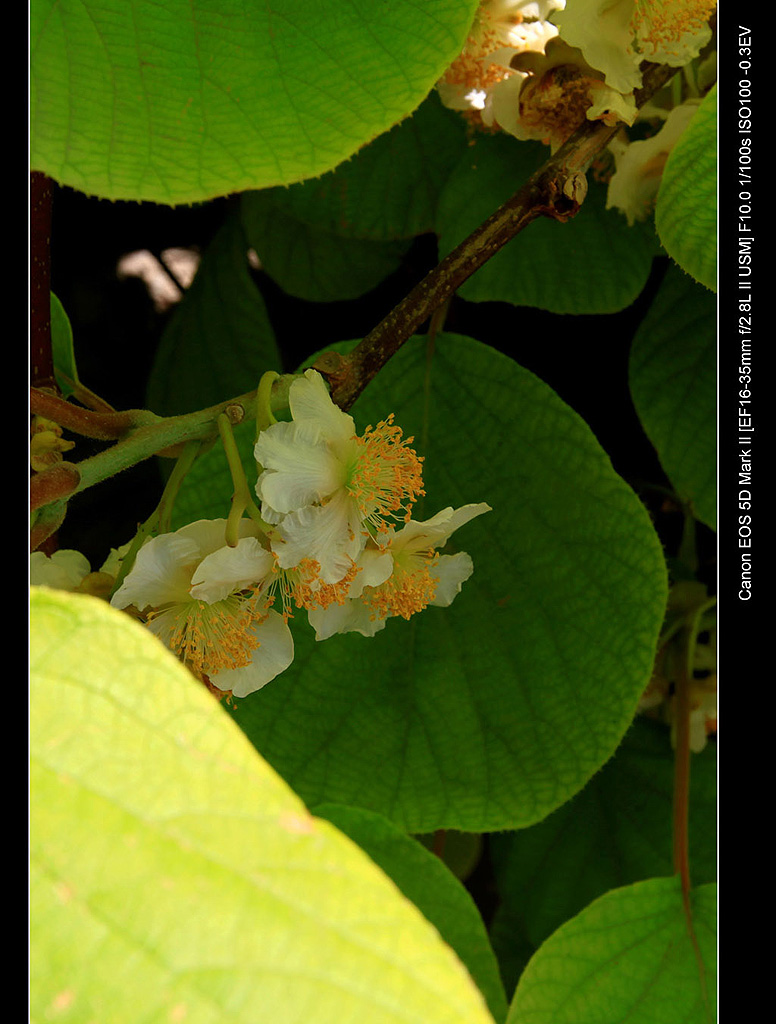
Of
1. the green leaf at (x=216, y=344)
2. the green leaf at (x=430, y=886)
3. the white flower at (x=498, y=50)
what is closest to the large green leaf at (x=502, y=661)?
the green leaf at (x=430, y=886)

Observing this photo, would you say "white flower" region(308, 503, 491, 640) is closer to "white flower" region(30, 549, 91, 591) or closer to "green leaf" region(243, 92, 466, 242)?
"white flower" region(30, 549, 91, 591)

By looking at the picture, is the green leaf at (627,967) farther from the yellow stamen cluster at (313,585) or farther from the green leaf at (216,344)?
the green leaf at (216,344)

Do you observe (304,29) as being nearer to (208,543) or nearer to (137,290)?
(208,543)

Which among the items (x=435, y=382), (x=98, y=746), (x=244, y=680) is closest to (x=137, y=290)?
(x=435, y=382)

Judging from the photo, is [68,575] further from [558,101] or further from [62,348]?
[558,101]

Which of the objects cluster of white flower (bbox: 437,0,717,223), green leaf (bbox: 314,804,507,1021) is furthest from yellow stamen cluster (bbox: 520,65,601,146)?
green leaf (bbox: 314,804,507,1021)

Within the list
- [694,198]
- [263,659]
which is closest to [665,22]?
[694,198]
